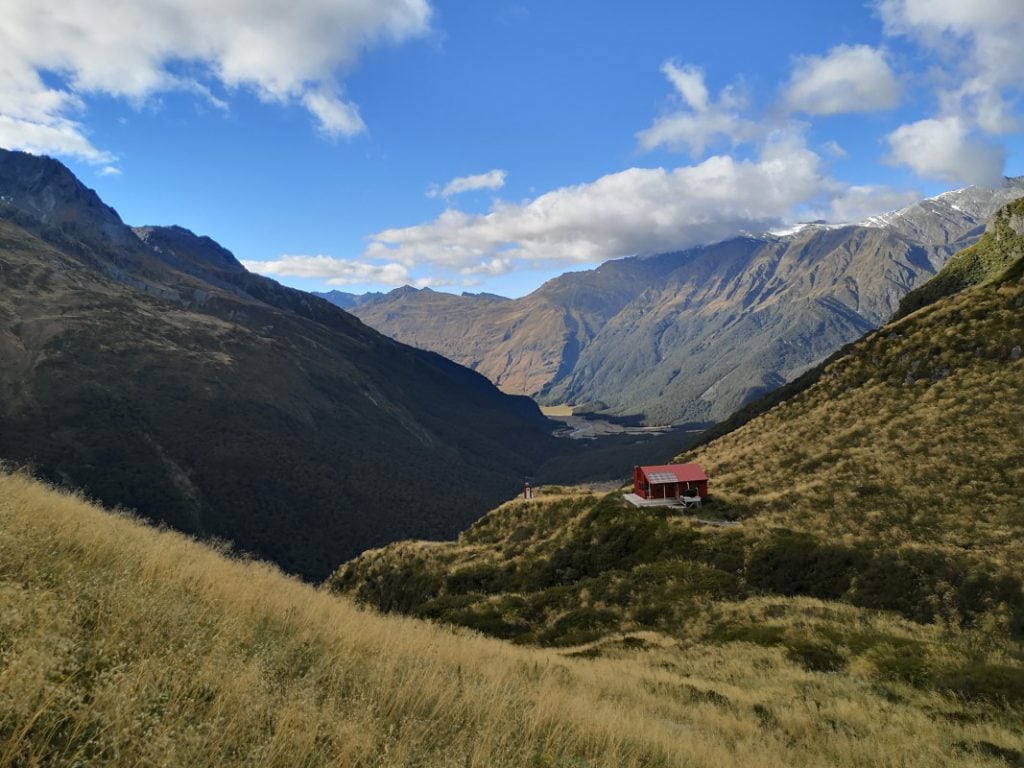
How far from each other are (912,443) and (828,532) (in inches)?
516

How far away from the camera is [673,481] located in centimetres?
4338

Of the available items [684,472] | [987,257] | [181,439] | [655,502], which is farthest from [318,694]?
[181,439]

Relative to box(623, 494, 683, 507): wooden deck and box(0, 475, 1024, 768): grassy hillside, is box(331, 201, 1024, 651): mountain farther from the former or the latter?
box(0, 475, 1024, 768): grassy hillside

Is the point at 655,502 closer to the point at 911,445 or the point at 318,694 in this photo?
the point at 911,445

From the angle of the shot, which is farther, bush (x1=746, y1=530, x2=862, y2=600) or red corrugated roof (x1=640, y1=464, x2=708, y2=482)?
red corrugated roof (x1=640, y1=464, x2=708, y2=482)

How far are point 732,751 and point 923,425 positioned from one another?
135 feet

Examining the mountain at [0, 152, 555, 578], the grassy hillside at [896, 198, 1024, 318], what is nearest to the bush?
the grassy hillside at [896, 198, 1024, 318]

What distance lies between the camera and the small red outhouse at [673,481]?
142 ft

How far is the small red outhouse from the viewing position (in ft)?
142

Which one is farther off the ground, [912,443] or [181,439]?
[912,443]

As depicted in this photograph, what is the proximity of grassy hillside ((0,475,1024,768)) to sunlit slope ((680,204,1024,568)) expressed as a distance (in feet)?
55.8

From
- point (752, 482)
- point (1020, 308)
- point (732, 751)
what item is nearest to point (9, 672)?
point (732, 751)

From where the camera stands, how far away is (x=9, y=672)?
4426 millimetres

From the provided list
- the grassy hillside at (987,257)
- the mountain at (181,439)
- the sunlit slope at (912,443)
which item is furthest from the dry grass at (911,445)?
the mountain at (181,439)
